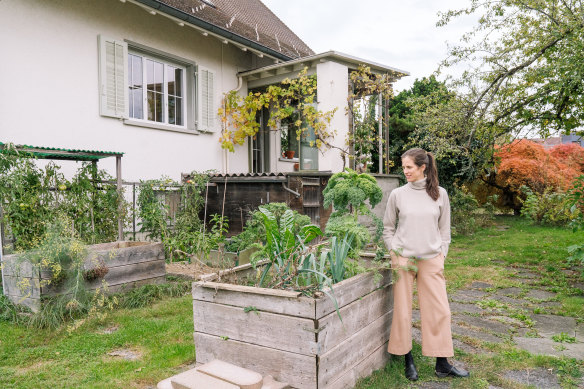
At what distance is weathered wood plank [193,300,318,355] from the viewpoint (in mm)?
2350

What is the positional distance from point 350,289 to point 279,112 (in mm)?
6594

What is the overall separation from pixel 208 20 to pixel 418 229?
6684mm

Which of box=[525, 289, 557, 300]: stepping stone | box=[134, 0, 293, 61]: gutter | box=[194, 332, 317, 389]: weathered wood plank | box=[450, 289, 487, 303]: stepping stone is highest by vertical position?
box=[134, 0, 293, 61]: gutter

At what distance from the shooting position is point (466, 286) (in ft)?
18.6

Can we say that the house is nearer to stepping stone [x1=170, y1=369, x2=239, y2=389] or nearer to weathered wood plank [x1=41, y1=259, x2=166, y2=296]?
weathered wood plank [x1=41, y1=259, x2=166, y2=296]

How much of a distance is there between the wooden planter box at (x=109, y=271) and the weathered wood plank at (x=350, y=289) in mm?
2821

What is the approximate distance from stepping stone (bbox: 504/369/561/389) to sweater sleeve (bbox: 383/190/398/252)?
124cm

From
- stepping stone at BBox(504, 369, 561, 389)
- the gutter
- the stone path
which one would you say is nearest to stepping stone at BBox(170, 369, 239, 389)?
the stone path

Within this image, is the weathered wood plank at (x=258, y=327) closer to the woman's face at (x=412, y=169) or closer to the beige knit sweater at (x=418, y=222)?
the beige knit sweater at (x=418, y=222)

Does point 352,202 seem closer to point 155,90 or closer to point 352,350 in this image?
point 352,350

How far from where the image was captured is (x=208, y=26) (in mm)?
7734

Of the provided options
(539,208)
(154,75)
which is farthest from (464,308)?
(154,75)

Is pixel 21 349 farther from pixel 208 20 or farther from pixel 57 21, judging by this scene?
pixel 208 20

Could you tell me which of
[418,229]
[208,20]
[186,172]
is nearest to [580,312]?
[418,229]
